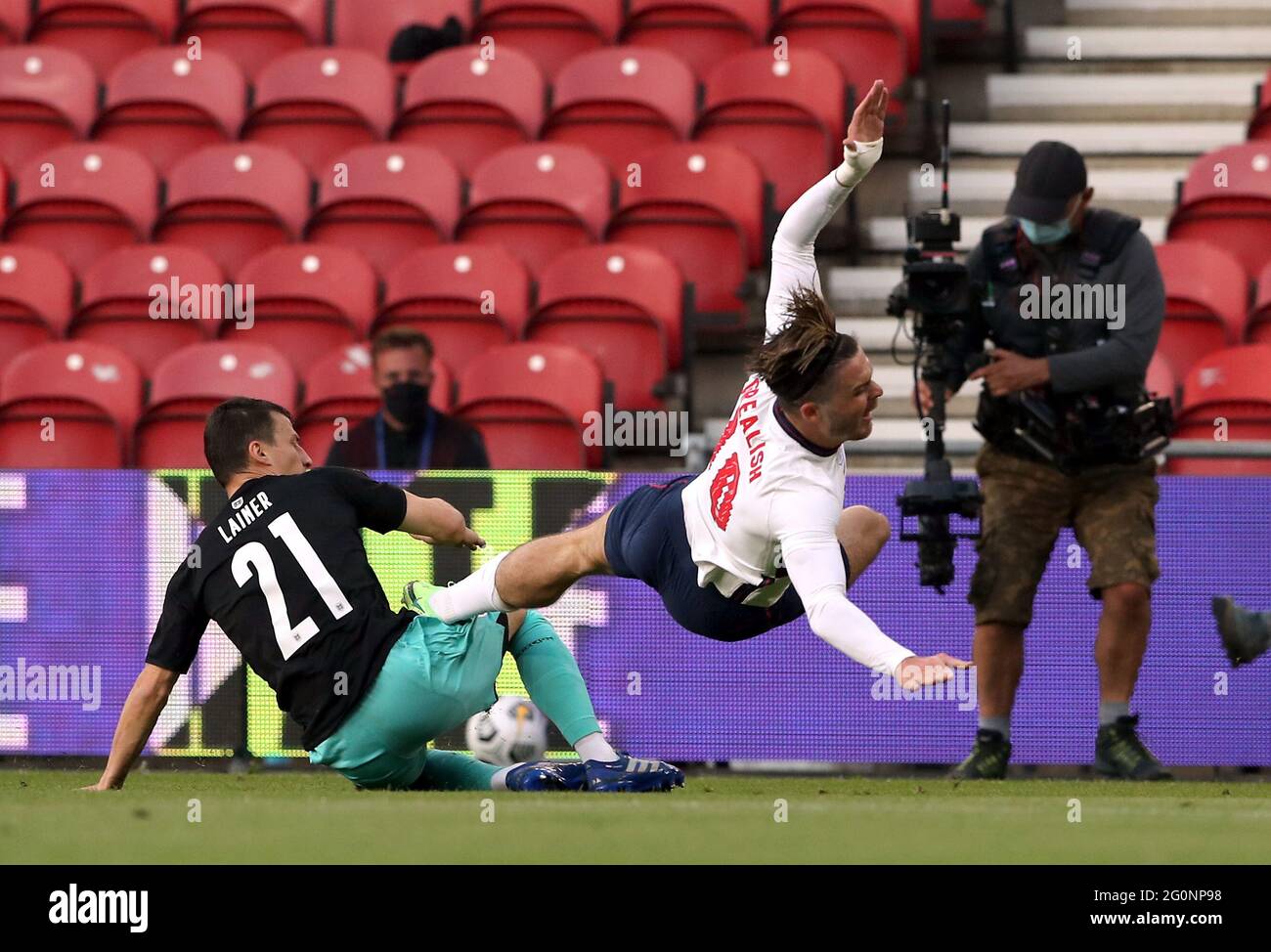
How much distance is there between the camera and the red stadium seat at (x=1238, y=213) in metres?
10.4

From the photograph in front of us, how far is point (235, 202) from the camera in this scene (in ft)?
37.0

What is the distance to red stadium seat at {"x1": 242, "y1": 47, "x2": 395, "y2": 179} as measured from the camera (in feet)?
39.0

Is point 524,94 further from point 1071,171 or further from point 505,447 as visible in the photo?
point 1071,171

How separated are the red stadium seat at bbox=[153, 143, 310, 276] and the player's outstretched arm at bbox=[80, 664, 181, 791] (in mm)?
5335

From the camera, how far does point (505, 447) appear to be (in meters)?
9.38

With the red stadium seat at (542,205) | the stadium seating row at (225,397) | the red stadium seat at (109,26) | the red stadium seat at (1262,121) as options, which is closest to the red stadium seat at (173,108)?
the red stadium seat at (109,26)

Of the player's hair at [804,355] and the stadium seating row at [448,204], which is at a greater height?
the stadium seating row at [448,204]

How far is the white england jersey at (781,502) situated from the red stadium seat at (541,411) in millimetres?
3110

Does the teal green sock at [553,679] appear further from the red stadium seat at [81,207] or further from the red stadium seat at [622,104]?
the red stadium seat at [81,207]

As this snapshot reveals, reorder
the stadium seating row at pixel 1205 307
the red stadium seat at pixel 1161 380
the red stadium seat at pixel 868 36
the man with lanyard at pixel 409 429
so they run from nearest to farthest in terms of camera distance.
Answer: the man with lanyard at pixel 409 429
the red stadium seat at pixel 1161 380
the stadium seating row at pixel 1205 307
the red stadium seat at pixel 868 36

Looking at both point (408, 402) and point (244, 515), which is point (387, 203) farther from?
point (244, 515)

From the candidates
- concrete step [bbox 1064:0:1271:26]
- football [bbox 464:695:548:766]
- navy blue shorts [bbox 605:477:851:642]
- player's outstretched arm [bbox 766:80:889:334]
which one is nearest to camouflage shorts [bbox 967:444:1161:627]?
navy blue shorts [bbox 605:477:851:642]

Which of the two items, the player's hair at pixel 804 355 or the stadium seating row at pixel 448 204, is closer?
the player's hair at pixel 804 355

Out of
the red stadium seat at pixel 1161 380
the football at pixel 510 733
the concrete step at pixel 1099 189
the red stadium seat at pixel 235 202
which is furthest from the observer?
the red stadium seat at pixel 235 202
